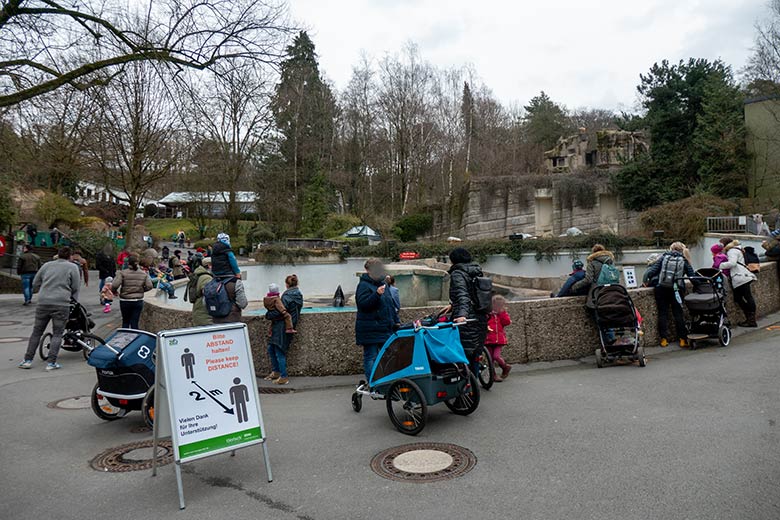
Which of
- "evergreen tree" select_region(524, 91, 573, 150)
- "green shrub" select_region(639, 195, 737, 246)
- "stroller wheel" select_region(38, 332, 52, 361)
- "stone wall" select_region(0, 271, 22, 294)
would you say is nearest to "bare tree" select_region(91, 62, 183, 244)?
"stone wall" select_region(0, 271, 22, 294)

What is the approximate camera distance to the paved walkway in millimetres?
4551

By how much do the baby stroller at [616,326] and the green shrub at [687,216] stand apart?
2302 cm

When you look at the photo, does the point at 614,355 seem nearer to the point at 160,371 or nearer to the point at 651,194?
the point at 160,371

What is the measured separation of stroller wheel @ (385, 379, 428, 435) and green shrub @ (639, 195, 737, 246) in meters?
27.0

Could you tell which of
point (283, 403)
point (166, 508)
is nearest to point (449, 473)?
point (166, 508)

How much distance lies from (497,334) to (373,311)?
1857 millimetres

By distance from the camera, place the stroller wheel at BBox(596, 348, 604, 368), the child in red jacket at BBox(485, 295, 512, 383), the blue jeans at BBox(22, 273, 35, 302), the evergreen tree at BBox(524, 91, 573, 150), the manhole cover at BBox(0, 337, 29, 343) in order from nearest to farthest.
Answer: the child in red jacket at BBox(485, 295, 512, 383), the stroller wheel at BBox(596, 348, 604, 368), the manhole cover at BBox(0, 337, 29, 343), the blue jeans at BBox(22, 273, 35, 302), the evergreen tree at BBox(524, 91, 573, 150)

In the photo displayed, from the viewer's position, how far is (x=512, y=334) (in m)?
9.42

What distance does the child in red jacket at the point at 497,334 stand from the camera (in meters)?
8.34

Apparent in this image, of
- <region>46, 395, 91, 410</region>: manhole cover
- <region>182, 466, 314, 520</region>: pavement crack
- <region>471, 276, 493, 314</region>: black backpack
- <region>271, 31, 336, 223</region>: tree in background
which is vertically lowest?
<region>182, 466, 314, 520</region>: pavement crack

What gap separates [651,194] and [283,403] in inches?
1462

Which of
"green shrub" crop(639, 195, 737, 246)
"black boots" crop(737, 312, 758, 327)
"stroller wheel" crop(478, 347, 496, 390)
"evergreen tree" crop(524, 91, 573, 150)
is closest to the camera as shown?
"stroller wheel" crop(478, 347, 496, 390)

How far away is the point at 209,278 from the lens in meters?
8.73

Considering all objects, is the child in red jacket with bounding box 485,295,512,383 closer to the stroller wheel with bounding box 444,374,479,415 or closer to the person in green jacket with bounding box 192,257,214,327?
the stroller wheel with bounding box 444,374,479,415
